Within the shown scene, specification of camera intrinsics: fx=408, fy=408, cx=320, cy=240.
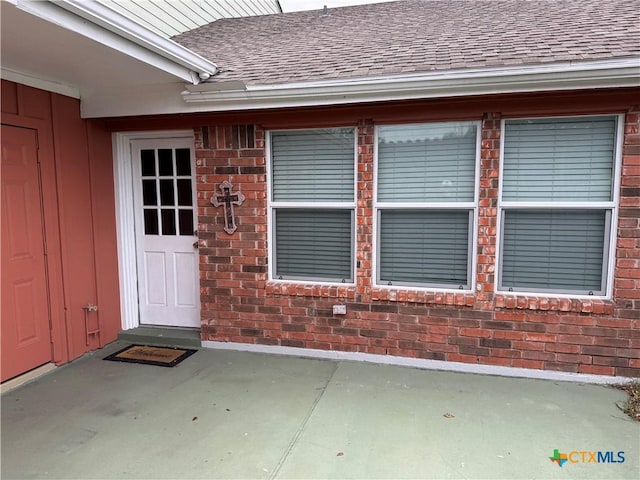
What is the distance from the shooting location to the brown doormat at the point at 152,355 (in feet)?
13.3

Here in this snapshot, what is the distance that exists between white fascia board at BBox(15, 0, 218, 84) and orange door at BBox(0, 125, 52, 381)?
53.7 inches

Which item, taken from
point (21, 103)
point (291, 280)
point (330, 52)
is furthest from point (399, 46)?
point (21, 103)

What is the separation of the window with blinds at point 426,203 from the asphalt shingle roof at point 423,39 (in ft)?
2.00

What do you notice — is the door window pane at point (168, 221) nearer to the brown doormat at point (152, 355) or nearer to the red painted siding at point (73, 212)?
the red painted siding at point (73, 212)

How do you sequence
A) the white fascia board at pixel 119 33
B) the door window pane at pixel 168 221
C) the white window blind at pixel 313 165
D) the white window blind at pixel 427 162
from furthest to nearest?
the door window pane at pixel 168 221 < the white window blind at pixel 313 165 < the white window blind at pixel 427 162 < the white fascia board at pixel 119 33

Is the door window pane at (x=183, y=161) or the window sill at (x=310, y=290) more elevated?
the door window pane at (x=183, y=161)

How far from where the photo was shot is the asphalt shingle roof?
336 centimetres

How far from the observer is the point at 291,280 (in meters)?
4.23

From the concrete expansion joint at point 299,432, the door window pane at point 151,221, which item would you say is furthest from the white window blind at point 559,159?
the door window pane at point 151,221

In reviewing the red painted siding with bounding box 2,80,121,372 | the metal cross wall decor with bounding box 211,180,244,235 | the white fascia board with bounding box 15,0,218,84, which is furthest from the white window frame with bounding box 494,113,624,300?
the red painted siding with bounding box 2,80,121,372

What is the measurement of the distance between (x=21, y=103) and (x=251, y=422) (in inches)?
130

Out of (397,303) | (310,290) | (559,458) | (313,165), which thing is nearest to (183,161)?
(313,165)

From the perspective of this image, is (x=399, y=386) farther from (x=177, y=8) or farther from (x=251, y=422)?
(x=177, y=8)

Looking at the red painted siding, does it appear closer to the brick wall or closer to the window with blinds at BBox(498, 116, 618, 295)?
the brick wall
